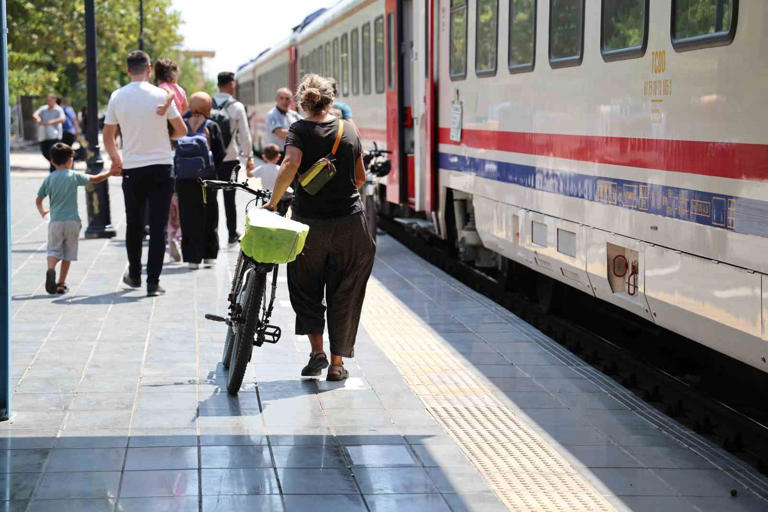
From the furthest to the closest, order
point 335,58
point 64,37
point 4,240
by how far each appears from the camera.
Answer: point 64,37, point 335,58, point 4,240

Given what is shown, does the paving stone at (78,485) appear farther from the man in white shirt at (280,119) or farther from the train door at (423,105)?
the man in white shirt at (280,119)

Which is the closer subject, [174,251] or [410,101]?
[174,251]

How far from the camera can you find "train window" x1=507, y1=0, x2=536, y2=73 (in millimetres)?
9352

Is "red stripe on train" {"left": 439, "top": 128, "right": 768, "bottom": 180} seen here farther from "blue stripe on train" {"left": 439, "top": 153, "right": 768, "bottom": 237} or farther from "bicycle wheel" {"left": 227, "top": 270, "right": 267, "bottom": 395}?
"bicycle wheel" {"left": 227, "top": 270, "right": 267, "bottom": 395}

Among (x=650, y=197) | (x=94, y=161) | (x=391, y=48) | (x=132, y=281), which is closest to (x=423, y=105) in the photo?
(x=391, y=48)

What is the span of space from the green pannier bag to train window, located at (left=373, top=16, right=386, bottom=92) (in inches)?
371

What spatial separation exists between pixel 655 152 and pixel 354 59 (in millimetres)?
12107

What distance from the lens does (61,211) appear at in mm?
10711

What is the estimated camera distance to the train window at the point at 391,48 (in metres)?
15.2

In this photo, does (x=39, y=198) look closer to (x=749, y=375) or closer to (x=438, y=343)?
(x=438, y=343)

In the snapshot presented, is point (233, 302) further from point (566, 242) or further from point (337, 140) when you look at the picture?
point (566, 242)

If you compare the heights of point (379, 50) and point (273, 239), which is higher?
point (379, 50)

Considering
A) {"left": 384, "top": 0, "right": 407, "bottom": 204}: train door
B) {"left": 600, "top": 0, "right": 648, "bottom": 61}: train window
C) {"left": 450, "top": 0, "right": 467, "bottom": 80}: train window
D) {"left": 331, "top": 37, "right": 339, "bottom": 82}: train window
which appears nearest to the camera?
{"left": 600, "top": 0, "right": 648, "bottom": 61}: train window

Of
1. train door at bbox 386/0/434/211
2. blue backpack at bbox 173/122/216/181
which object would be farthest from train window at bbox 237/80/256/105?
blue backpack at bbox 173/122/216/181
